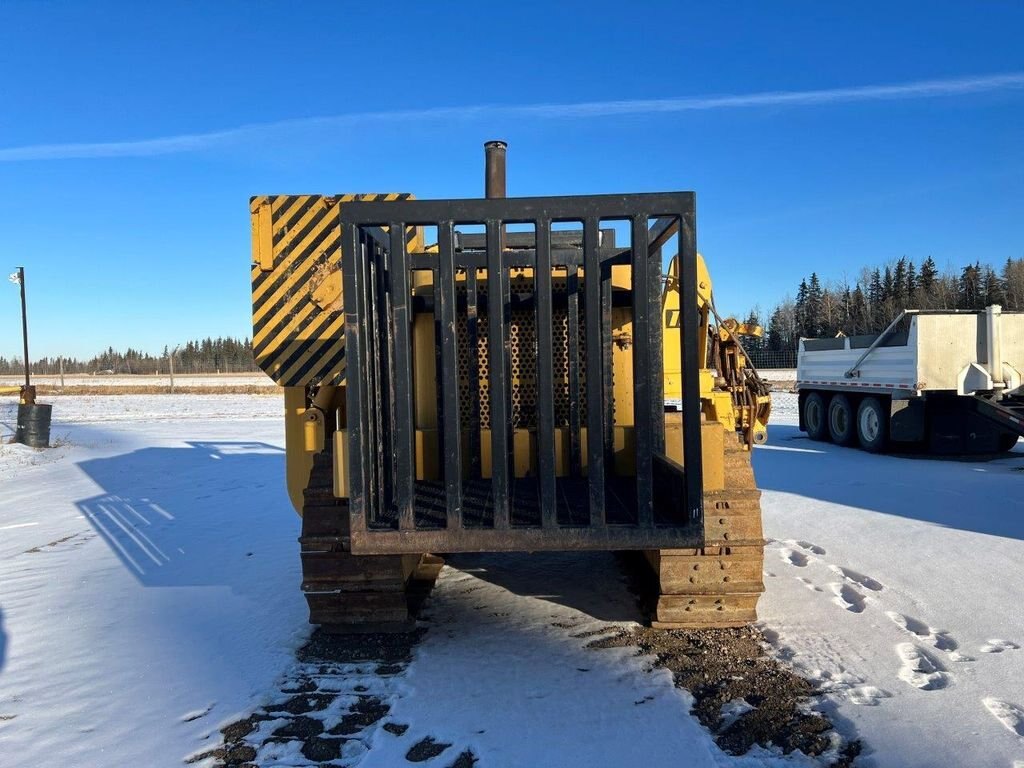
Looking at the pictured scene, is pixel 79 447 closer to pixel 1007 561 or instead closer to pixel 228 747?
pixel 228 747

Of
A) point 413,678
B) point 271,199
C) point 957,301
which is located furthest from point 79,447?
point 957,301

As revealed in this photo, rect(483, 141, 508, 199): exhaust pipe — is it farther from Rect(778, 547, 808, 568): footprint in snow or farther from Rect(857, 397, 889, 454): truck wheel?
Rect(857, 397, 889, 454): truck wheel

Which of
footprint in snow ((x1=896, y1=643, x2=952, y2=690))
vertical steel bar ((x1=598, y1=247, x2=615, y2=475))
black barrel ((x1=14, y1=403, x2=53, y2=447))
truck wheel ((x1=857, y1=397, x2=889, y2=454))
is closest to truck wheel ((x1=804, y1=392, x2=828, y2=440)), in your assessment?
truck wheel ((x1=857, y1=397, x2=889, y2=454))

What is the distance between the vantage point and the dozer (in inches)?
108

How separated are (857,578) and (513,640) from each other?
8.41 ft

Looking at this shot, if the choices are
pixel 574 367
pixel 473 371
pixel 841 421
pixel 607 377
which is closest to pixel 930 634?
pixel 607 377

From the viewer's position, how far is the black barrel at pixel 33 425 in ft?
45.8

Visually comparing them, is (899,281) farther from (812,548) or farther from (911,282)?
(812,548)

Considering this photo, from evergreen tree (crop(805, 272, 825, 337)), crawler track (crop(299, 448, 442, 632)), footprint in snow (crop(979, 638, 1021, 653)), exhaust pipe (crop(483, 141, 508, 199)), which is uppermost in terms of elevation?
evergreen tree (crop(805, 272, 825, 337))

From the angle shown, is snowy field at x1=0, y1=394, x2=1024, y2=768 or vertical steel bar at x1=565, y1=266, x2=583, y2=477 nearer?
snowy field at x1=0, y1=394, x2=1024, y2=768

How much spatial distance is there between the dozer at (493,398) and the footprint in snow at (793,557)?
136 cm

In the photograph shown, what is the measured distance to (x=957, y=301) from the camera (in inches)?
2405

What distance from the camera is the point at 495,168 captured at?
473 centimetres

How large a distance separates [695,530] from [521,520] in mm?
704
